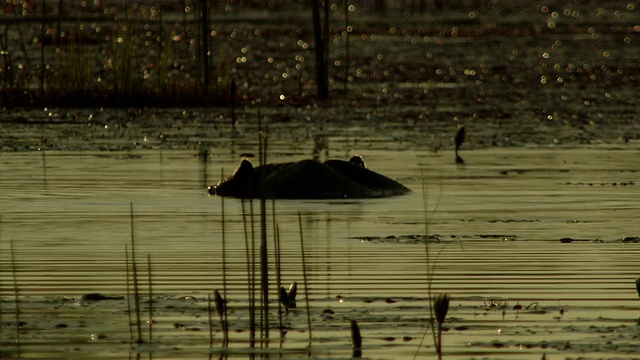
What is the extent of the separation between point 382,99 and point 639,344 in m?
16.0

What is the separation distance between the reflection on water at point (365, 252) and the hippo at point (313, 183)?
199 mm

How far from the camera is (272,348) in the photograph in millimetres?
6703

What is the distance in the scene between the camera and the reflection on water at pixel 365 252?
7.07 m

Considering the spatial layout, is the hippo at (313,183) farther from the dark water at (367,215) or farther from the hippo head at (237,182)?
the dark water at (367,215)

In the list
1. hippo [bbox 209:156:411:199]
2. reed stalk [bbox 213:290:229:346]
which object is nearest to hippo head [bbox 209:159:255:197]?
hippo [bbox 209:156:411:199]

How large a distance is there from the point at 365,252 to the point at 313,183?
3456 millimetres

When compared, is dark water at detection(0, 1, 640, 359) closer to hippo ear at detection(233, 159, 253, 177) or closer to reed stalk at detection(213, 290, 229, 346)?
reed stalk at detection(213, 290, 229, 346)

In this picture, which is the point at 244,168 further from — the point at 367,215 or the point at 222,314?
the point at 222,314

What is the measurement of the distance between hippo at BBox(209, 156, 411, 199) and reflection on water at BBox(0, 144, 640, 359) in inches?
7.8

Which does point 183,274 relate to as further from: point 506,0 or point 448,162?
point 506,0

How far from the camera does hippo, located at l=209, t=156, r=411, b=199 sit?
13.4 metres

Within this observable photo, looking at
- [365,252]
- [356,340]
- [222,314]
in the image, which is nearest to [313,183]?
[365,252]

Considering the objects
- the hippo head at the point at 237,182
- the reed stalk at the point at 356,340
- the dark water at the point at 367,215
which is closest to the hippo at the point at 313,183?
the hippo head at the point at 237,182

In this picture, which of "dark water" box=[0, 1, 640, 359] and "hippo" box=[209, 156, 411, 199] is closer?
"dark water" box=[0, 1, 640, 359]
